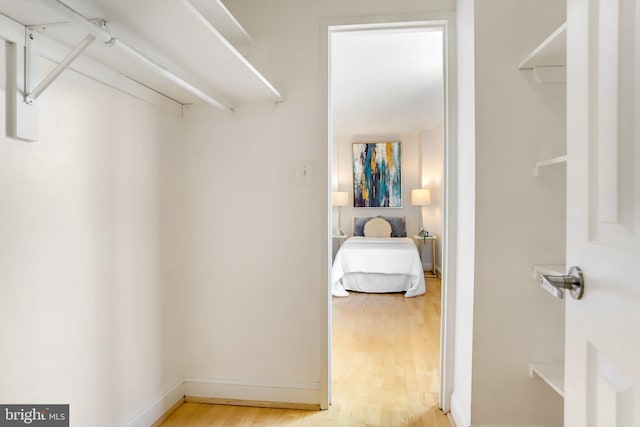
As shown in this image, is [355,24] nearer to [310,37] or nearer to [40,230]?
[310,37]

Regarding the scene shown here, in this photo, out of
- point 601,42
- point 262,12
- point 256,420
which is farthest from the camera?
point 262,12

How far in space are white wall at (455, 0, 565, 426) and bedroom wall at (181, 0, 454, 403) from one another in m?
0.79

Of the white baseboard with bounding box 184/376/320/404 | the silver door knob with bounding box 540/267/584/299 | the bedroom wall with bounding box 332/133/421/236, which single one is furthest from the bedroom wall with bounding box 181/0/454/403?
the bedroom wall with bounding box 332/133/421/236

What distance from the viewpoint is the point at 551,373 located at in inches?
59.4

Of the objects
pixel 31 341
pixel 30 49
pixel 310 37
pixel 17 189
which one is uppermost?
pixel 310 37

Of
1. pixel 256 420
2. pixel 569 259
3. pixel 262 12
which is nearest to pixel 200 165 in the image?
pixel 262 12

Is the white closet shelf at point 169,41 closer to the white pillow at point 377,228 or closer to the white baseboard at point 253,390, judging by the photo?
the white baseboard at point 253,390

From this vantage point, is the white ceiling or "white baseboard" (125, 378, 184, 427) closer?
"white baseboard" (125, 378, 184, 427)

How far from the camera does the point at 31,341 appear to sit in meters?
1.23

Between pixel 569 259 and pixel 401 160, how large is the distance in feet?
19.8

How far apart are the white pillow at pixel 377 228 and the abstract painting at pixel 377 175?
295 mm

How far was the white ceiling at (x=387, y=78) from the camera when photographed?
2918 millimetres

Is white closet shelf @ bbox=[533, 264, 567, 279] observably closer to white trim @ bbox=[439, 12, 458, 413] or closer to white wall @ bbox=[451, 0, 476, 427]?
white wall @ bbox=[451, 0, 476, 427]

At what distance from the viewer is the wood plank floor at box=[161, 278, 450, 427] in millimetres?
1958
